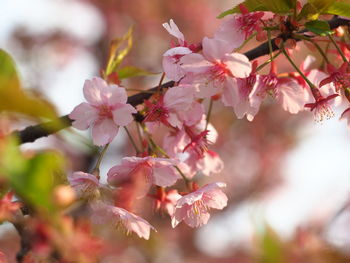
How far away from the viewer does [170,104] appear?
106 cm

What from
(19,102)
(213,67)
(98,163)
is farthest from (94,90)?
(19,102)

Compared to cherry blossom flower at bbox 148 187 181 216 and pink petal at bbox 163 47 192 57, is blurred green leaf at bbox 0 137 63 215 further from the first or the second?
cherry blossom flower at bbox 148 187 181 216

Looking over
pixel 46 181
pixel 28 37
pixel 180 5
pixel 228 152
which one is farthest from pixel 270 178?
pixel 46 181

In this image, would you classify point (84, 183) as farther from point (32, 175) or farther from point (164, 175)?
point (32, 175)

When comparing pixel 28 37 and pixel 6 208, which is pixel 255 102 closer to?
pixel 6 208

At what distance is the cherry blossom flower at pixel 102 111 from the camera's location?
3.50ft

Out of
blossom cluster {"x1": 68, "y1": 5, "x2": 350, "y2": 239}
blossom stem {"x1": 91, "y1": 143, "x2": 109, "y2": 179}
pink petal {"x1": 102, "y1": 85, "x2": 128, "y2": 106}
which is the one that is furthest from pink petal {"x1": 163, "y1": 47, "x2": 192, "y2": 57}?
blossom stem {"x1": 91, "y1": 143, "x2": 109, "y2": 179}

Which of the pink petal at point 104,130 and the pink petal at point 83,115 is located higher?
the pink petal at point 83,115

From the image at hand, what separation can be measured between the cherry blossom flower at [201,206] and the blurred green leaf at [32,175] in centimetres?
71

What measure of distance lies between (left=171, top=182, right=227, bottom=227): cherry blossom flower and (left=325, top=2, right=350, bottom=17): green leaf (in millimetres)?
445

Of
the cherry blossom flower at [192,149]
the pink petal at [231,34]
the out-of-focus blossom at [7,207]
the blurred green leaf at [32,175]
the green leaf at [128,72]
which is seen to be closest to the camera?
the blurred green leaf at [32,175]

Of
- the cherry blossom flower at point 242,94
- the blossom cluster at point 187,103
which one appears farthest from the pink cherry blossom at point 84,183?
the cherry blossom flower at point 242,94

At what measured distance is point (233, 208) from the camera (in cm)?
800

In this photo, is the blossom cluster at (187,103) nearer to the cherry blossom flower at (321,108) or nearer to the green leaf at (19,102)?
the cherry blossom flower at (321,108)
